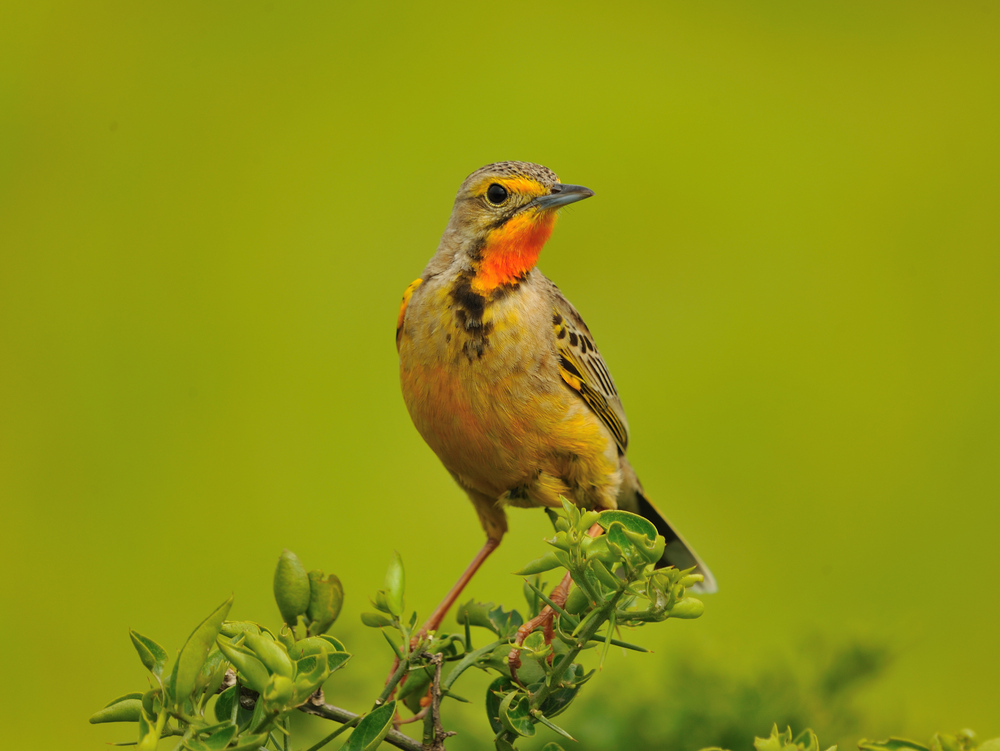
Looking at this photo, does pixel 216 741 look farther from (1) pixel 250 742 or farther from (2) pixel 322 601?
(2) pixel 322 601

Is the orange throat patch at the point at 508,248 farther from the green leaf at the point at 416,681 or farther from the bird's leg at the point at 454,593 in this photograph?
the green leaf at the point at 416,681

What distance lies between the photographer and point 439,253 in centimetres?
305

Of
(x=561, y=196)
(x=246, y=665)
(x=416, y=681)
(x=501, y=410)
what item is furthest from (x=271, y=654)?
(x=561, y=196)

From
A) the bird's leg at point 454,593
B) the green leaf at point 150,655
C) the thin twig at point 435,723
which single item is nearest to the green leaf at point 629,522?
the thin twig at point 435,723

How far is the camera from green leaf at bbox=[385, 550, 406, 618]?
174 cm

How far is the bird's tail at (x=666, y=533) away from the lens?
3.40m

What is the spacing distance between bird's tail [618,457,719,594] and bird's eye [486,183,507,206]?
46.3 inches

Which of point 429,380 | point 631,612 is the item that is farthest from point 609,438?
point 631,612

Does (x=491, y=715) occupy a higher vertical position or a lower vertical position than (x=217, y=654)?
lower

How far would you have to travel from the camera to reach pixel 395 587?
5.83ft

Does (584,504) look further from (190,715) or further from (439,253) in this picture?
(190,715)

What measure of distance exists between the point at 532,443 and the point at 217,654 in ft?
4.88

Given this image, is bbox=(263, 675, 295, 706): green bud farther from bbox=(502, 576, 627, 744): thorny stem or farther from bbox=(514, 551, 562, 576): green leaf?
bbox=(502, 576, 627, 744): thorny stem

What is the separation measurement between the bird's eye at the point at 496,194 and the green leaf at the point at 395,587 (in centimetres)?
148
